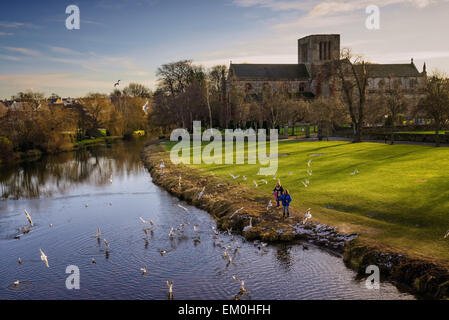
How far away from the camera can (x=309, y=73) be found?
123562mm

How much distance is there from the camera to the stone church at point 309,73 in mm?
116125

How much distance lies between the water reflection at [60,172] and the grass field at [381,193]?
14.5 meters

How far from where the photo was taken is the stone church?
11612 cm

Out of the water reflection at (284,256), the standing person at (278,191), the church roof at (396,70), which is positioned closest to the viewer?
the water reflection at (284,256)

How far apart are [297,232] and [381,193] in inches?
314

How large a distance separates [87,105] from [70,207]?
72.6 metres

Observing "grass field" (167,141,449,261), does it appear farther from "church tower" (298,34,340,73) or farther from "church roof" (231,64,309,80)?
"church tower" (298,34,340,73)

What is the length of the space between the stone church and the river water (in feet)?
296

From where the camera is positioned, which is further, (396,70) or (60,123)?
(396,70)
